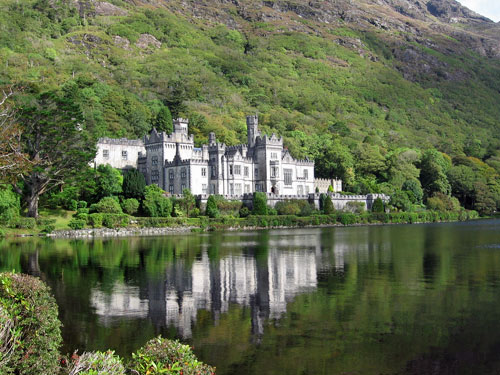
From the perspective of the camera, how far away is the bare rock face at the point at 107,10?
18912cm

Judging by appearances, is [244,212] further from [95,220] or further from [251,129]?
[95,220]

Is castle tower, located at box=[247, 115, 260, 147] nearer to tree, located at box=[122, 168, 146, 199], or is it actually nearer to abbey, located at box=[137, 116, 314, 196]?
abbey, located at box=[137, 116, 314, 196]

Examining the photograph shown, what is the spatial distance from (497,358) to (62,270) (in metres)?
23.1

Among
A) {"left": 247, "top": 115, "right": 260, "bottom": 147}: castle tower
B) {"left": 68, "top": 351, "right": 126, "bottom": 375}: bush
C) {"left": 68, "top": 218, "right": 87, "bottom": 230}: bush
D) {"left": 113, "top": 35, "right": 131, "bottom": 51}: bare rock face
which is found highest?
{"left": 113, "top": 35, "right": 131, "bottom": 51}: bare rock face

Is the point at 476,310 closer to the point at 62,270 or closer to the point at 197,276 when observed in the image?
the point at 197,276

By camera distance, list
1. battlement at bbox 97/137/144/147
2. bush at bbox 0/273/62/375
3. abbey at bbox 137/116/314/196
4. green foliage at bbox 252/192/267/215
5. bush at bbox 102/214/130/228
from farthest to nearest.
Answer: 1. battlement at bbox 97/137/144/147
2. abbey at bbox 137/116/314/196
3. green foliage at bbox 252/192/267/215
4. bush at bbox 102/214/130/228
5. bush at bbox 0/273/62/375

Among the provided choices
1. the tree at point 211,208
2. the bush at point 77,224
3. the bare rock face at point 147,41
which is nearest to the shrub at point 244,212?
the tree at point 211,208

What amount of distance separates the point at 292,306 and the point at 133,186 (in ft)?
177

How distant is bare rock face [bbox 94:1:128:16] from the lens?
189 meters

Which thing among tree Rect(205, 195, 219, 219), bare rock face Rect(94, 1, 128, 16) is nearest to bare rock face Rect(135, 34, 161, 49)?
bare rock face Rect(94, 1, 128, 16)

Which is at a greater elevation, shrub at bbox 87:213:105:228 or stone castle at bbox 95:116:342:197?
stone castle at bbox 95:116:342:197

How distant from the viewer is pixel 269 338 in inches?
700

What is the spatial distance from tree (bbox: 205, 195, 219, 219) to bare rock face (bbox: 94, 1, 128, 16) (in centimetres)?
12871

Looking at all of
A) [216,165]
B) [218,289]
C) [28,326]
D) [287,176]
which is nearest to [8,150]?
[218,289]
